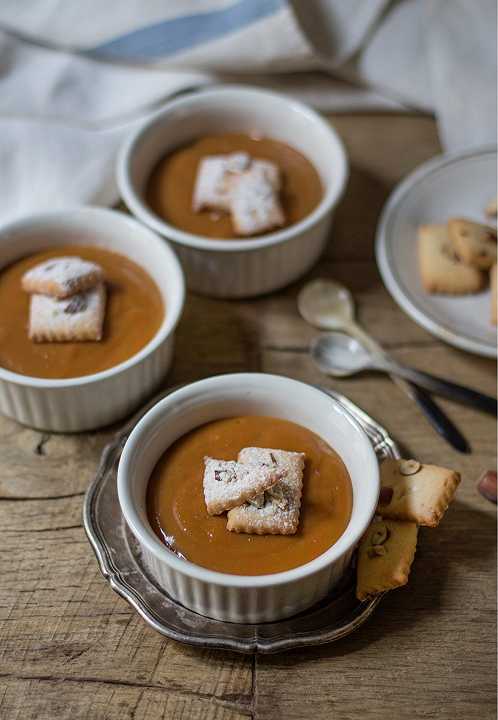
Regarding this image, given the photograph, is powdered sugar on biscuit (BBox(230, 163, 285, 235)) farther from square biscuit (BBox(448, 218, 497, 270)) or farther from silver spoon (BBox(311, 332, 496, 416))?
square biscuit (BBox(448, 218, 497, 270))

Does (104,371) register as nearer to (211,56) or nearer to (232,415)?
(232,415)

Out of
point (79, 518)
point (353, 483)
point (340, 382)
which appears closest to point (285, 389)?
point (353, 483)

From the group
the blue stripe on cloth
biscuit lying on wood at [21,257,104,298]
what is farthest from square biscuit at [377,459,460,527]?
the blue stripe on cloth

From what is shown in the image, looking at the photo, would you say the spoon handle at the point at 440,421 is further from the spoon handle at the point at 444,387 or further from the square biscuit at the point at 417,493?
the square biscuit at the point at 417,493

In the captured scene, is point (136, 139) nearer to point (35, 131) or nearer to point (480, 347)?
point (35, 131)

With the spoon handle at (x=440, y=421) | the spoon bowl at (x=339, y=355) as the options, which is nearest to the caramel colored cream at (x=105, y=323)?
the spoon bowl at (x=339, y=355)
